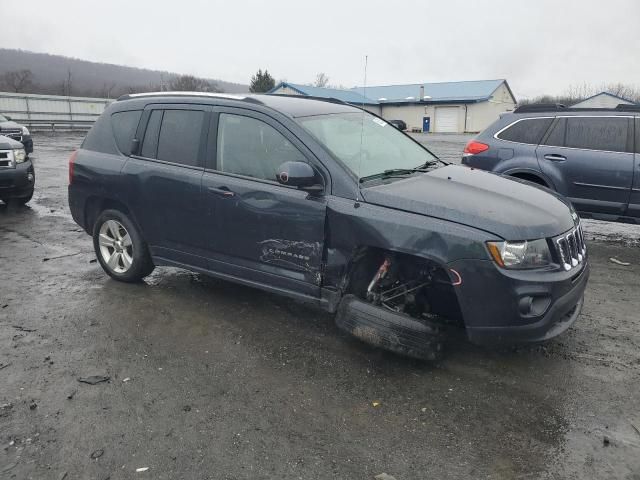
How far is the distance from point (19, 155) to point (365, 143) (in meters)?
6.99

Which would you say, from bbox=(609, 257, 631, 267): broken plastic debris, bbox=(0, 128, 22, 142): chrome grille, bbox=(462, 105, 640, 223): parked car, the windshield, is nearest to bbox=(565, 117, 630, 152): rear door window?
bbox=(462, 105, 640, 223): parked car

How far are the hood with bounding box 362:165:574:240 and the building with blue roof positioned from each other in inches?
1827

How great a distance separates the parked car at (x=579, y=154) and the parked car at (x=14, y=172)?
7262mm

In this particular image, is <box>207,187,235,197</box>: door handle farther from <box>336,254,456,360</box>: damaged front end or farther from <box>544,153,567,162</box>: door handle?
<box>544,153,567,162</box>: door handle

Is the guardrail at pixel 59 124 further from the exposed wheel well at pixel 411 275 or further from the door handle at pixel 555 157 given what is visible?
the exposed wheel well at pixel 411 275

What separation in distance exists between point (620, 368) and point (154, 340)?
3398mm

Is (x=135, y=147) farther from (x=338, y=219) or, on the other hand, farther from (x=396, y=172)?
(x=396, y=172)

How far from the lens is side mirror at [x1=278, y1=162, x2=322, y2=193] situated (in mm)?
3646

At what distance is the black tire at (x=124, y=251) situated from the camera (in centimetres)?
498

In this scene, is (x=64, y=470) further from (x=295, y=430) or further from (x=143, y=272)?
(x=143, y=272)

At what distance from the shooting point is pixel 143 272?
5.12 metres

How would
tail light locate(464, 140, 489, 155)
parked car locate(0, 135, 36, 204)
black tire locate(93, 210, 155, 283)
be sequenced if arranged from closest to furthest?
black tire locate(93, 210, 155, 283) < tail light locate(464, 140, 489, 155) < parked car locate(0, 135, 36, 204)

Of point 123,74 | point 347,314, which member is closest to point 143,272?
point 347,314

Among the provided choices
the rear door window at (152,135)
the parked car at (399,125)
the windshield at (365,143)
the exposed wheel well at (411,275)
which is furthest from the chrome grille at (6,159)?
the exposed wheel well at (411,275)
